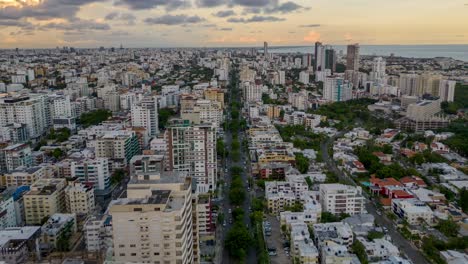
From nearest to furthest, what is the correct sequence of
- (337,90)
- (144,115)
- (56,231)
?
(56,231)
(144,115)
(337,90)

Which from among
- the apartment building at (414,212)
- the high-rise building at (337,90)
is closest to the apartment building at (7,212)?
the apartment building at (414,212)

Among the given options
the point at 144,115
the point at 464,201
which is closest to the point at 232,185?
the point at 464,201

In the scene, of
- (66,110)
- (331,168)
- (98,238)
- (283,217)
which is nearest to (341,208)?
(283,217)

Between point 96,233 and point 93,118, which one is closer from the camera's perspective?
point 96,233

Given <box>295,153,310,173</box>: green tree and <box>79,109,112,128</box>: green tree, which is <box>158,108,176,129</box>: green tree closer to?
<box>79,109,112,128</box>: green tree

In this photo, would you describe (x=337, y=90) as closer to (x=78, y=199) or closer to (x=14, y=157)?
(x=14, y=157)

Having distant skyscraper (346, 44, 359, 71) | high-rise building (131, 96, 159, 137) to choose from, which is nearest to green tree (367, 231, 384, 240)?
high-rise building (131, 96, 159, 137)
